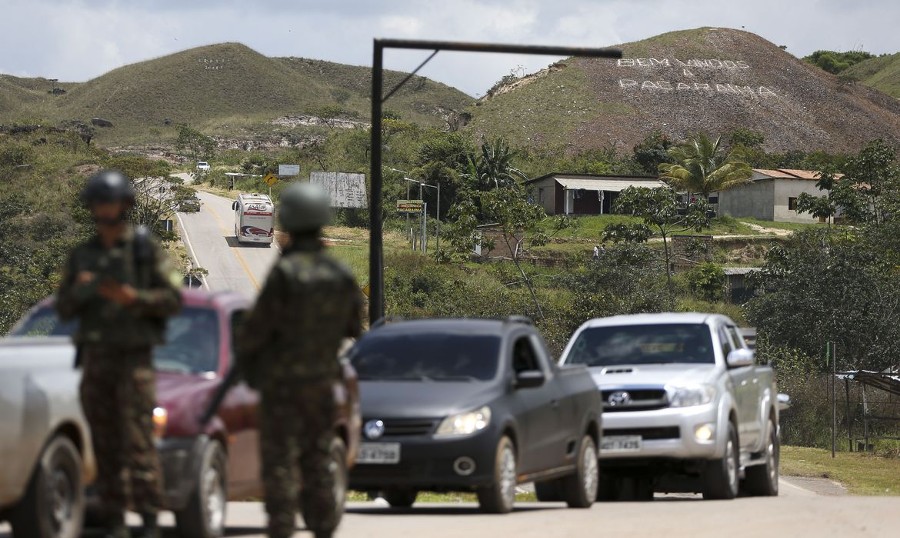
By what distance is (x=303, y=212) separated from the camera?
307 inches

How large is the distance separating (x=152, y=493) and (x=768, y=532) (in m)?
6.15

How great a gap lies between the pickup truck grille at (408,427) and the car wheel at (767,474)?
24.1 ft

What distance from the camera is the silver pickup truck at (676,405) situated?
1670 centimetres

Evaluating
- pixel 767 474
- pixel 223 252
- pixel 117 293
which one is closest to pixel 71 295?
pixel 117 293

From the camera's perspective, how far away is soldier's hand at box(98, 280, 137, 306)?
7.91m

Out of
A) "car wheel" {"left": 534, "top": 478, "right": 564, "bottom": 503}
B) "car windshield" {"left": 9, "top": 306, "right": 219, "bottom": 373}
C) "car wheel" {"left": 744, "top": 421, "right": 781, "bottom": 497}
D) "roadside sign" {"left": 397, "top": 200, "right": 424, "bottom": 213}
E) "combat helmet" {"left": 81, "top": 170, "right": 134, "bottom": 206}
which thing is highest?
"combat helmet" {"left": 81, "top": 170, "right": 134, "bottom": 206}

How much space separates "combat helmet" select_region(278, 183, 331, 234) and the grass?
24.3 meters

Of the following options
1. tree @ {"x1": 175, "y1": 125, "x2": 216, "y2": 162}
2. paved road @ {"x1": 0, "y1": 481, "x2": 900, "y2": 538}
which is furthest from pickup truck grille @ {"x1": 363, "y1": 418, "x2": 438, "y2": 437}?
tree @ {"x1": 175, "y1": 125, "x2": 216, "y2": 162}

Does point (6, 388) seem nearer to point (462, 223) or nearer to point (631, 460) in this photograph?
point (631, 460)

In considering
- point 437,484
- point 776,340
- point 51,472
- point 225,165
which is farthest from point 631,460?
point 225,165

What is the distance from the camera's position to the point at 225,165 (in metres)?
167

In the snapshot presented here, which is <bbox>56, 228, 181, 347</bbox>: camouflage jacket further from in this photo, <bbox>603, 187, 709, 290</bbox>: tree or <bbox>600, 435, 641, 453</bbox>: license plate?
<bbox>603, 187, 709, 290</bbox>: tree

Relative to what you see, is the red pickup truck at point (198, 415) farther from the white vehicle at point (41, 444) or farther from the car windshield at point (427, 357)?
the car windshield at point (427, 357)

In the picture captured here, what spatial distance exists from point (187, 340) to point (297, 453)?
10.9ft
